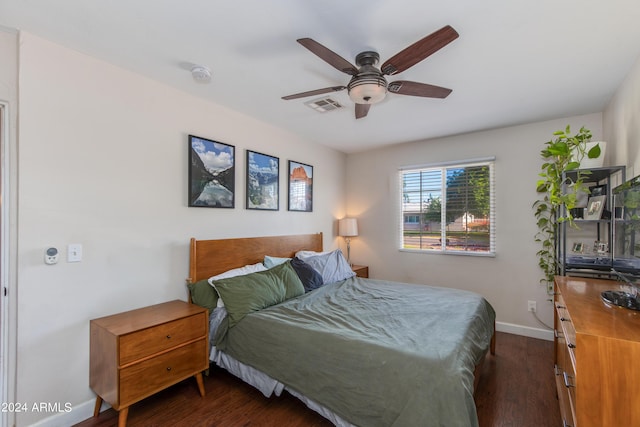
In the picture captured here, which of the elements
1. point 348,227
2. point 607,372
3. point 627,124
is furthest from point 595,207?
point 348,227

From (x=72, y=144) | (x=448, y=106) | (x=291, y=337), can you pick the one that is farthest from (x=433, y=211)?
(x=72, y=144)

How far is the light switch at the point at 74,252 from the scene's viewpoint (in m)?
1.95

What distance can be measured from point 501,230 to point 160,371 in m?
3.73

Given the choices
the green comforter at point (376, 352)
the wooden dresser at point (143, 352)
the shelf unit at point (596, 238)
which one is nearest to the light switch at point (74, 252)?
the wooden dresser at point (143, 352)

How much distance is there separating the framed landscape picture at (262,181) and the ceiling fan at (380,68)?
4.98 ft

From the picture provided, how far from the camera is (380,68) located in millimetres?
1949

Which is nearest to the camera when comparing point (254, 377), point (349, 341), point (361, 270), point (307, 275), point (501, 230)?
point (349, 341)

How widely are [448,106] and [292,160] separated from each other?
74.9 inches

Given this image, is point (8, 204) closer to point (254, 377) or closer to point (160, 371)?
point (160, 371)

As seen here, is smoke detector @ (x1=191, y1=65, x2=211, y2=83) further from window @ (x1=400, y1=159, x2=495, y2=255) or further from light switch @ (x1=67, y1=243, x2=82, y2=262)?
window @ (x1=400, y1=159, x2=495, y2=255)

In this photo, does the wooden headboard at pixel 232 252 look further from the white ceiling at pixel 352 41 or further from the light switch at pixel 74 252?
the white ceiling at pixel 352 41

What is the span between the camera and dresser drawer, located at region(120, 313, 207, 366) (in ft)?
5.89

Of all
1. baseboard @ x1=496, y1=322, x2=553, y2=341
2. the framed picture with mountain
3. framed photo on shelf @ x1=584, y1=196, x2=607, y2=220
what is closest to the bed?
the framed picture with mountain

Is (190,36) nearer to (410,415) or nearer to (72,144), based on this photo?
(72,144)
